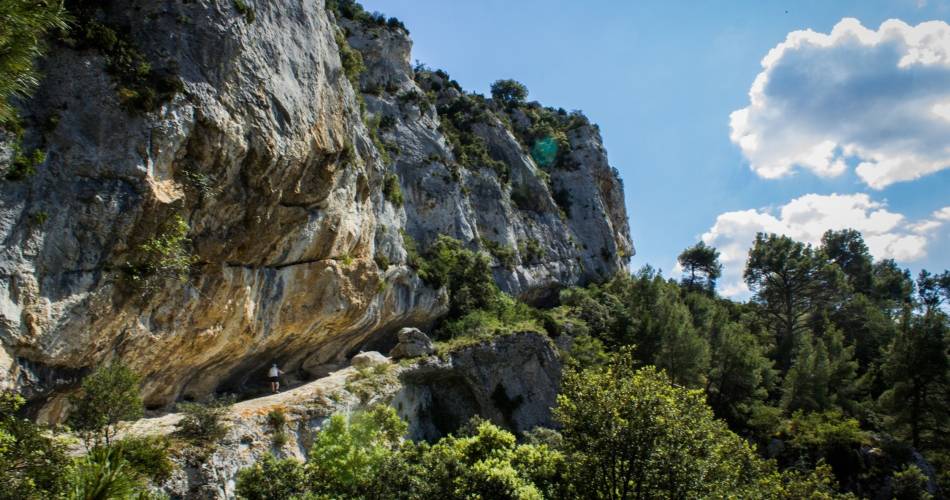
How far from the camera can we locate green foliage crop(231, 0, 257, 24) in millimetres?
14508

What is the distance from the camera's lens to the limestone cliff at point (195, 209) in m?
10.4

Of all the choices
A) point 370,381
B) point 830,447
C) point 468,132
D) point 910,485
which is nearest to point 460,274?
point 370,381

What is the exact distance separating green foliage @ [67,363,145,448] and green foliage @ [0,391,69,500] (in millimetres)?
1288

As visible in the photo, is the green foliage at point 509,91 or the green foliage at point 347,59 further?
the green foliage at point 509,91

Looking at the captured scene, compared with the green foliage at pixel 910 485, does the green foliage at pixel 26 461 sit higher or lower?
higher

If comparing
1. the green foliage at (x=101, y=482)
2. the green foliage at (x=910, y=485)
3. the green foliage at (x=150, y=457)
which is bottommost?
the green foliage at (x=910, y=485)

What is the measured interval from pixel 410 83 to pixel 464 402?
93.0 feet

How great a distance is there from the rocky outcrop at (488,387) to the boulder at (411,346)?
73 centimetres

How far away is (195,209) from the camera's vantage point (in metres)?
13.3

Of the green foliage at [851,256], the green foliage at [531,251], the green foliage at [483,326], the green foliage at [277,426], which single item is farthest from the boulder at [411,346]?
the green foliage at [851,256]

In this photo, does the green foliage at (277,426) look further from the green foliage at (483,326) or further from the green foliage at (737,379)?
the green foliage at (737,379)

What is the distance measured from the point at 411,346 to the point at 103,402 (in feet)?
51.6

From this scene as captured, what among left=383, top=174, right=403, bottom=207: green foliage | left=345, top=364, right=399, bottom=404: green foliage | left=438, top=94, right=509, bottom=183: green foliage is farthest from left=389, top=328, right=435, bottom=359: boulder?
left=438, top=94, right=509, bottom=183: green foliage

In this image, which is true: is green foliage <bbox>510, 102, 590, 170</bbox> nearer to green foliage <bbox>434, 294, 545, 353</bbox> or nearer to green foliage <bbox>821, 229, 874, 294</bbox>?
green foliage <bbox>434, 294, 545, 353</bbox>
